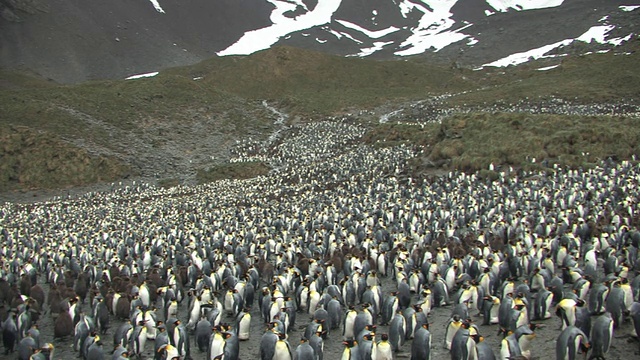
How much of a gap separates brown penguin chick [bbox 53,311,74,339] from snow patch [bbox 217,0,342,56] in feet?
448

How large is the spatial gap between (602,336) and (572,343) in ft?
2.10

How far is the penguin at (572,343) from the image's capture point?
7.27 m

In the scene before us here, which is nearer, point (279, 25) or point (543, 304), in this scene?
point (543, 304)

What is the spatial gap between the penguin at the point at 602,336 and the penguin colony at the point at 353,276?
3 cm

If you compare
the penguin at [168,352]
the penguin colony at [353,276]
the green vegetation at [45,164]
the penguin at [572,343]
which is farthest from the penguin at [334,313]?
the green vegetation at [45,164]

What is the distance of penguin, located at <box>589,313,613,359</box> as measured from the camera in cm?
752

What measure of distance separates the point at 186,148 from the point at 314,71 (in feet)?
150

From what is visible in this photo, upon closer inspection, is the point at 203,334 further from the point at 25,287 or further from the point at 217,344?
the point at 25,287

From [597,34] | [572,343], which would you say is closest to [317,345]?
[572,343]

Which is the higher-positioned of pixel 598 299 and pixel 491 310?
pixel 598 299

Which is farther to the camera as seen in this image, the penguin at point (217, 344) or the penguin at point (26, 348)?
the penguin at point (26, 348)

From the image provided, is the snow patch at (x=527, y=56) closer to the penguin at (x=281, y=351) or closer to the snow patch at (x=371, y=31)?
the snow patch at (x=371, y=31)

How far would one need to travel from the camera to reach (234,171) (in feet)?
150

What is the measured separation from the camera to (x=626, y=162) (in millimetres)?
25016
